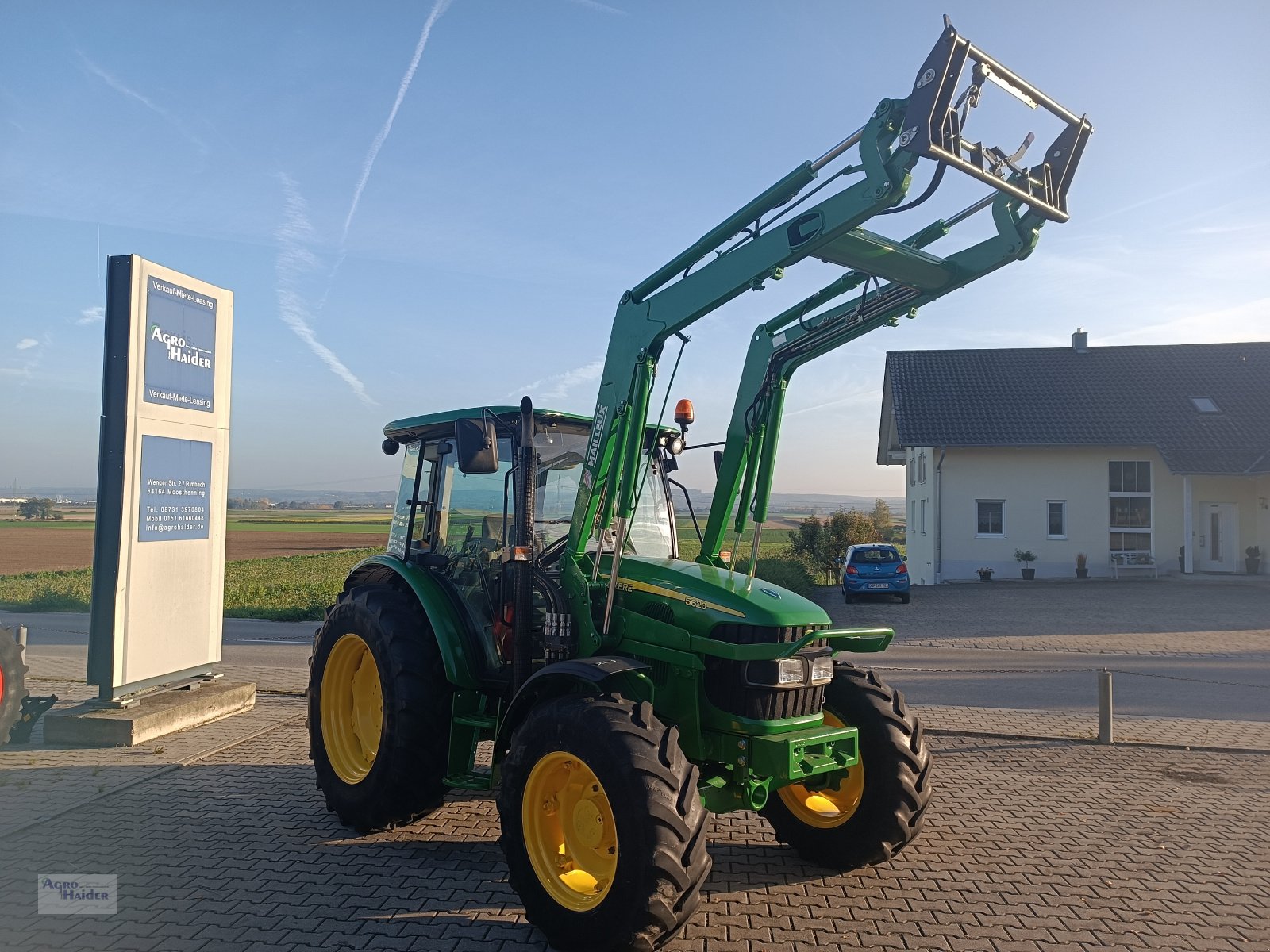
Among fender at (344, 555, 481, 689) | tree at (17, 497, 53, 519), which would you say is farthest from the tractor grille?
tree at (17, 497, 53, 519)

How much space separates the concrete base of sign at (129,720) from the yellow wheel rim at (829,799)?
5470 mm

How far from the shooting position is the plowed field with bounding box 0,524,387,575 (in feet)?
119

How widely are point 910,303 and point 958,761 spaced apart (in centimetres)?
442

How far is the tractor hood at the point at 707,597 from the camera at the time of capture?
4605 millimetres

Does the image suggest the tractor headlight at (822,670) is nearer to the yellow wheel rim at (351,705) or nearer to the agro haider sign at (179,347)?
the yellow wheel rim at (351,705)

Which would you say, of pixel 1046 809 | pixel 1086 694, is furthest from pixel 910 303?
pixel 1086 694

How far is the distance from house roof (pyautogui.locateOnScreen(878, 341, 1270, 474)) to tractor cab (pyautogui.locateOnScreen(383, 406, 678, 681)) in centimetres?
2346

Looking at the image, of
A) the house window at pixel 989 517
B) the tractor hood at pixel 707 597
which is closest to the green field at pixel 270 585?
the tractor hood at pixel 707 597

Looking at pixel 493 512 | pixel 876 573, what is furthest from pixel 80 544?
pixel 493 512

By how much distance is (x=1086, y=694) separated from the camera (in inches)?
442

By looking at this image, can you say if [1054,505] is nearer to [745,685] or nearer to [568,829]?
[745,685]

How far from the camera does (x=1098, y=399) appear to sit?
29219 mm

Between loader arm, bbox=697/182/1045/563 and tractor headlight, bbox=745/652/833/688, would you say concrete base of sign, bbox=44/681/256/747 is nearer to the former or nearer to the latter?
loader arm, bbox=697/182/1045/563

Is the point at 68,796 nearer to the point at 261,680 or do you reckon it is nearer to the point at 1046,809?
the point at 261,680
